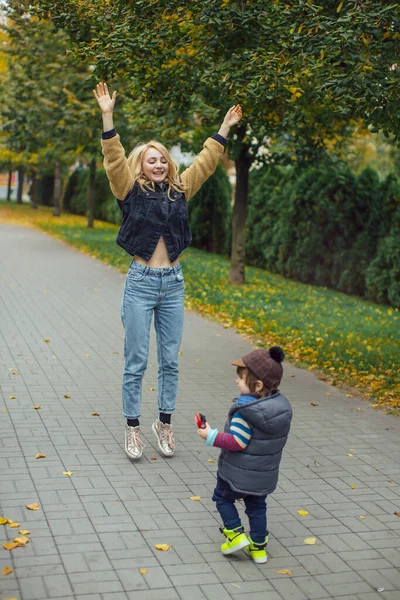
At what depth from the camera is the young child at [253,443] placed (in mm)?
4320

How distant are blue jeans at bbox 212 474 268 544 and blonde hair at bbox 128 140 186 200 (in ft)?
6.83

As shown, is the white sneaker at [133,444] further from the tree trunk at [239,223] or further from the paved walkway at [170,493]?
the tree trunk at [239,223]

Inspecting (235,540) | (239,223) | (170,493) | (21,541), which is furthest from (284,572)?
(239,223)

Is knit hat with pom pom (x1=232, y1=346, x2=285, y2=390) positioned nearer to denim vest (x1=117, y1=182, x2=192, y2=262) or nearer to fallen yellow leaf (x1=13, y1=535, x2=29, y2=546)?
fallen yellow leaf (x1=13, y1=535, x2=29, y2=546)

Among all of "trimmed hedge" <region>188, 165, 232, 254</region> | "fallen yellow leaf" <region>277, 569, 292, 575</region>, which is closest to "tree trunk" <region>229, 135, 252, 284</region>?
"trimmed hedge" <region>188, 165, 232, 254</region>

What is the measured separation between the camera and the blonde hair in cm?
571

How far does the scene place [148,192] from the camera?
5.69 meters

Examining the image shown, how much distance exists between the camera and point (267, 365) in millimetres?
4332

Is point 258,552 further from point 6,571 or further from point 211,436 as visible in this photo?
point 6,571

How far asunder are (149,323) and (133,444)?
0.82 meters

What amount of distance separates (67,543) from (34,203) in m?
A: 38.8

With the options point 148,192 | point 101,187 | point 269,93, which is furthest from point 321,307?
point 101,187

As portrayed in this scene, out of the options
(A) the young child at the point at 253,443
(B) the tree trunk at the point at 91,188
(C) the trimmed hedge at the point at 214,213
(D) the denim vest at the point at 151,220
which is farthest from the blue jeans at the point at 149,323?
(B) the tree trunk at the point at 91,188

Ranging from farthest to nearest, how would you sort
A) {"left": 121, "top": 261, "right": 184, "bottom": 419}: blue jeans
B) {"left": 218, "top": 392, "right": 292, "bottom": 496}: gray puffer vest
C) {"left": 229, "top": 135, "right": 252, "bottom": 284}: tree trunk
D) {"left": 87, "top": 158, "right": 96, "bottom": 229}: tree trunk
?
{"left": 87, "top": 158, "right": 96, "bottom": 229}: tree trunk → {"left": 229, "top": 135, "right": 252, "bottom": 284}: tree trunk → {"left": 121, "top": 261, "right": 184, "bottom": 419}: blue jeans → {"left": 218, "top": 392, "right": 292, "bottom": 496}: gray puffer vest
